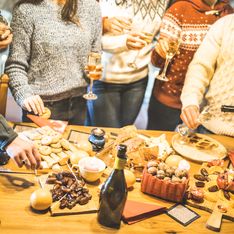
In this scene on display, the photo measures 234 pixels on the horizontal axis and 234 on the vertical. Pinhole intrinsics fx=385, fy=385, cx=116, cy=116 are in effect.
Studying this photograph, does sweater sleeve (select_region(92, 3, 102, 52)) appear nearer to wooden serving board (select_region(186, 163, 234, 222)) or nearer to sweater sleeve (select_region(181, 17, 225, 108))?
sweater sleeve (select_region(181, 17, 225, 108))

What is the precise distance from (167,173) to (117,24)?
1189 mm

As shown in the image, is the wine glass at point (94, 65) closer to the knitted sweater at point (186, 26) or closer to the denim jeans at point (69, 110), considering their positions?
the denim jeans at point (69, 110)

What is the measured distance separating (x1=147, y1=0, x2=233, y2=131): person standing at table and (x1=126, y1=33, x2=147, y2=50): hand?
0.39ft

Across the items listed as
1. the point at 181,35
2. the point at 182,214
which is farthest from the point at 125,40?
the point at 182,214

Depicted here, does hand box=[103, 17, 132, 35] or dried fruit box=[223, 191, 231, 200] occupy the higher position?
hand box=[103, 17, 132, 35]

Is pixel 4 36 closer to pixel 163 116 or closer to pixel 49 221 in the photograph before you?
pixel 49 221

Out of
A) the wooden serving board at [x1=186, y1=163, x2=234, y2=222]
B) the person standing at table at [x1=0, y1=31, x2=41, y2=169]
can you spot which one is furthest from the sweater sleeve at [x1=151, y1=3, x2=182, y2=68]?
the person standing at table at [x1=0, y1=31, x2=41, y2=169]

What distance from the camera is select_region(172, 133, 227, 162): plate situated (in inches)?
77.8

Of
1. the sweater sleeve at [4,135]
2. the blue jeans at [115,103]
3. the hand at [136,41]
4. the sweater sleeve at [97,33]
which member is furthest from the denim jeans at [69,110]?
the sweater sleeve at [4,135]

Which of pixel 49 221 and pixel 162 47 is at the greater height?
pixel 162 47

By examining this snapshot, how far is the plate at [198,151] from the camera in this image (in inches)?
77.8

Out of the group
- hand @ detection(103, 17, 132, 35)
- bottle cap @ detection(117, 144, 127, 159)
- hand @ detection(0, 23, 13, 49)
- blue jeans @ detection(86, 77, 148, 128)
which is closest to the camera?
bottle cap @ detection(117, 144, 127, 159)

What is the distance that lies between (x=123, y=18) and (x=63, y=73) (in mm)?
532

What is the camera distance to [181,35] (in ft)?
8.36
